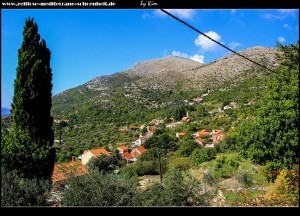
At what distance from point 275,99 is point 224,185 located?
7.51 m

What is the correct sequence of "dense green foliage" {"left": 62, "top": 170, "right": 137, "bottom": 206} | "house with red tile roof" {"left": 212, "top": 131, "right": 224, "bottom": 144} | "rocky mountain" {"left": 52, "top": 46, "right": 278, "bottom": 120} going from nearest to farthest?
"dense green foliage" {"left": 62, "top": 170, "right": 137, "bottom": 206} → "house with red tile roof" {"left": 212, "top": 131, "right": 224, "bottom": 144} → "rocky mountain" {"left": 52, "top": 46, "right": 278, "bottom": 120}

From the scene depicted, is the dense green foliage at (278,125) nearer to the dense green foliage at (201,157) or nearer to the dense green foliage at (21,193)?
the dense green foliage at (21,193)

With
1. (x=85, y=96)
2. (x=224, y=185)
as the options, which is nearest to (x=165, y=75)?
(x=85, y=96)

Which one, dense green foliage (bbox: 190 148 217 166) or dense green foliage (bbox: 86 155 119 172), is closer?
dense green foliage (bbox: 190 148 217 166)

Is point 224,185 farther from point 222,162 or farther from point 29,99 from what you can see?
Result: point 29,99

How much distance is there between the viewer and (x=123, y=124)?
73.3 meters

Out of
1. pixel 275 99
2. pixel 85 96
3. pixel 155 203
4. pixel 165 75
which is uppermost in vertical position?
pixel 165 75

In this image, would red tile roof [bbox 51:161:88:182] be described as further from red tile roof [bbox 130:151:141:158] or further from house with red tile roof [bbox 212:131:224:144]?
house with red tile roof [bbox 212:131:224:144]

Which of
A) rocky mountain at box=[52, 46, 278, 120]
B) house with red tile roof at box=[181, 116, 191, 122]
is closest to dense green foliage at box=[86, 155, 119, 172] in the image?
house with red tile roof at box=[181, 116, 191, 122]

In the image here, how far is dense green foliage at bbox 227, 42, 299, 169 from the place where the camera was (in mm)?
11008

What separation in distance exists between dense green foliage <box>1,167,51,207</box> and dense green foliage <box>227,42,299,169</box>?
7.96 metres

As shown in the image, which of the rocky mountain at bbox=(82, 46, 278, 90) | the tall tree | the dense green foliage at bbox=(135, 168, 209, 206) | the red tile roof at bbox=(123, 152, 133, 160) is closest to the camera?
the dense green foliage at bbox=(135, 168, 209, 206)

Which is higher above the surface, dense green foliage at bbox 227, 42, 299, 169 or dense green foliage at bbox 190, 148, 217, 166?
dense green foliage at bbox 227, 42, 299, 169

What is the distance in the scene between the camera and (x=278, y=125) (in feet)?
36.7
